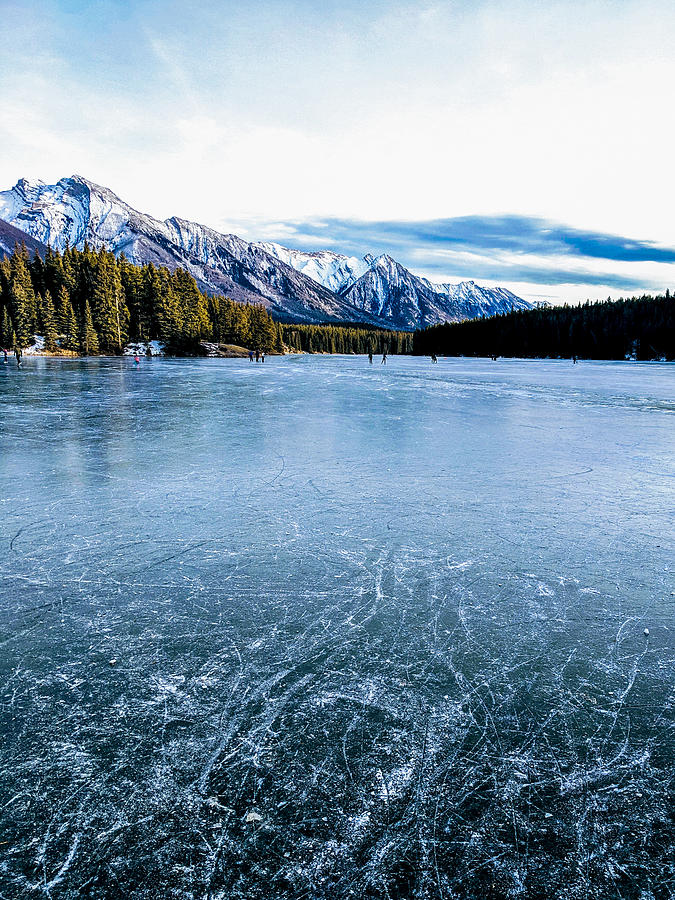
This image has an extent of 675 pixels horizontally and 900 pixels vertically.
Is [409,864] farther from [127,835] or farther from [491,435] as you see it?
[491,435]

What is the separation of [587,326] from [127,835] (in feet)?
480

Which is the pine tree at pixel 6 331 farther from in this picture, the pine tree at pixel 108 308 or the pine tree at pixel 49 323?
the pine tree at pixel 108 308

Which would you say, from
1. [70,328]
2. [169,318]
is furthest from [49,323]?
[169,318]

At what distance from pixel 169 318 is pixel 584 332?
10451 cm

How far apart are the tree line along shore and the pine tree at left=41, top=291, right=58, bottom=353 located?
0.45 ft

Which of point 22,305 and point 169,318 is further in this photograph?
point 169,318

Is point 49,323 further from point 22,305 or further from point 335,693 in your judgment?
point 335,693

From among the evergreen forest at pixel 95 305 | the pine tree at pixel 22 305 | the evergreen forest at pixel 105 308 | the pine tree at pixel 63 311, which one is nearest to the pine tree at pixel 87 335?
the evergreen forest at pixel 95 305

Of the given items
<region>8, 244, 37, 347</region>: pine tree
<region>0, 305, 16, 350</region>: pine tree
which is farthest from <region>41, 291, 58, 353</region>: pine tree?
<region>0, 305, 16, 350</region>: pine tree

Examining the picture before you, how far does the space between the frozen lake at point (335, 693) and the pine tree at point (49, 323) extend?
257 ft

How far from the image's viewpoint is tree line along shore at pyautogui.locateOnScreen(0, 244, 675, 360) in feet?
243

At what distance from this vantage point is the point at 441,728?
9.46 feet

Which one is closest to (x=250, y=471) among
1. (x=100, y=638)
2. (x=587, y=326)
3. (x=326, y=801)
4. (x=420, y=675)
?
(x=100, y=638)

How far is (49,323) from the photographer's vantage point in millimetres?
73125
